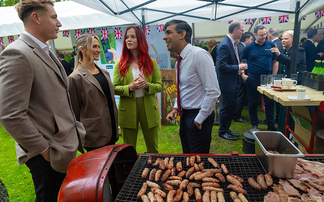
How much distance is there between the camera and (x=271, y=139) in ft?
6.42

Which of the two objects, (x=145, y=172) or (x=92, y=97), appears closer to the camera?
(x=145, y=172)

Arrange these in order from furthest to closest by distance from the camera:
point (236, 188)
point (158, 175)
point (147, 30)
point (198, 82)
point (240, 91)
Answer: point (240, 91) → point (147, 30) → point (198, 82) → point (158, 175) → point (236, 188)

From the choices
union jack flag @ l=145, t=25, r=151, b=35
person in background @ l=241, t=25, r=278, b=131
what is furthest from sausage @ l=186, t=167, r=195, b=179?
union jack flag @ l=145, t=25, r=151, b=35

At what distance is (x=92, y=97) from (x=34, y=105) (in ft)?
3.14

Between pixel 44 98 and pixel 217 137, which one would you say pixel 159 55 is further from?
pixel 44 98

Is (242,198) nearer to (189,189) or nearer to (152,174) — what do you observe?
(189,189)

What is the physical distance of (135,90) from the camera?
9.53 ft

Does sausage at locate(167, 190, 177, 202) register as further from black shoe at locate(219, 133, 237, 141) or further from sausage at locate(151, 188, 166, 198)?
black shoe at locate(219, 133, 237, 141)

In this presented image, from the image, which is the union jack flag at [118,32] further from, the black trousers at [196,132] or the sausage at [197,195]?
the sausage at [197,195]

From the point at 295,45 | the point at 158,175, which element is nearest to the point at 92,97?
the point at 158,175

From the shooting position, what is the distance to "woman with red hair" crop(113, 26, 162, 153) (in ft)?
9.36

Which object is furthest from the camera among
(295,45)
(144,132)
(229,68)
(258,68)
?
(258,68)

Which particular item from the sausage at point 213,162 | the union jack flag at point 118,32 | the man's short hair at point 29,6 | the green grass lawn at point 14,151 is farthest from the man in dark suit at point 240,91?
the man's short hair at point 29,6

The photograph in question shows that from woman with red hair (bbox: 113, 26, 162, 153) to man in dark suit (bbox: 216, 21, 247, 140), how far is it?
209 cm
